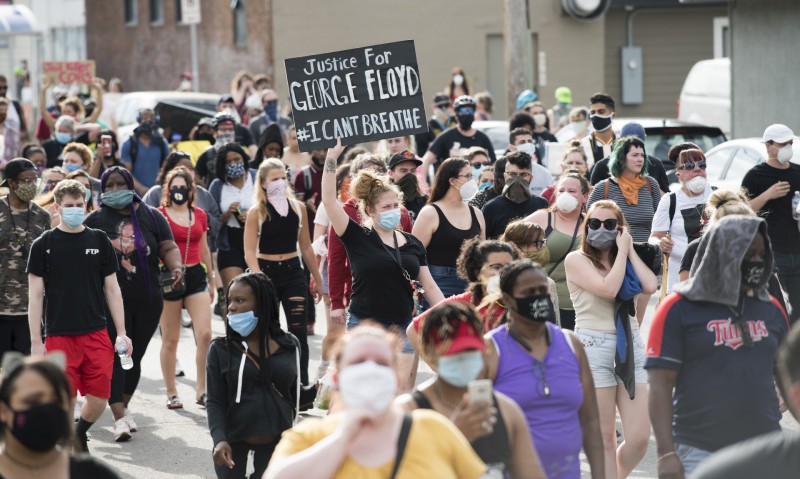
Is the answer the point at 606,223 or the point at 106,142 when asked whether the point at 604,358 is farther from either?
the point at 106,142

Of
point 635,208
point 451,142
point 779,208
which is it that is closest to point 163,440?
point 635,208

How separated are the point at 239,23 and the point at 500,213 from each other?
27.8 metres

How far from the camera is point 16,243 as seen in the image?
9.56 metres

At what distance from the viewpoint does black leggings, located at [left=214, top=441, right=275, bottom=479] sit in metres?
6.66

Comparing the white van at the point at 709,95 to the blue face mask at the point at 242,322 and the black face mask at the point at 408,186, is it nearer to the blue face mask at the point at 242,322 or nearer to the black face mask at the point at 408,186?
the black face mask at the point at 408,186

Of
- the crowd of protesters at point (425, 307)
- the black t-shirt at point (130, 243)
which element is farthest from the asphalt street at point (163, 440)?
the black t-shirt at point (130, 243)

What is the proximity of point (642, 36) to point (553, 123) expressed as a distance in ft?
40.7

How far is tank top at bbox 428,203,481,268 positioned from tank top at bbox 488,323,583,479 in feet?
13.3

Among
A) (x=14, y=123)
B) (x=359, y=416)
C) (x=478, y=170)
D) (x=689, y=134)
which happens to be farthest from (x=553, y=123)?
(x=359, y=416)

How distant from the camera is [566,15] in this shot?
3500 centimetres

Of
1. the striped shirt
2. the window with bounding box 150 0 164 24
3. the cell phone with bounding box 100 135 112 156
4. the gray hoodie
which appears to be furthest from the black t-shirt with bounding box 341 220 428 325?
the window with bounding box 150 0 164 24

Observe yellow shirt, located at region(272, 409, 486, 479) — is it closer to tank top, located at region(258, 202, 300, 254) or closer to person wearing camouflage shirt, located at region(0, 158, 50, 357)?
person wearing camouflage shirt, located at region(0, 158, 50, 357)

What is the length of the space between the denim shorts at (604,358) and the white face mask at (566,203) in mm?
1547

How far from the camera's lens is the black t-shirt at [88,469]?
4.39 m
